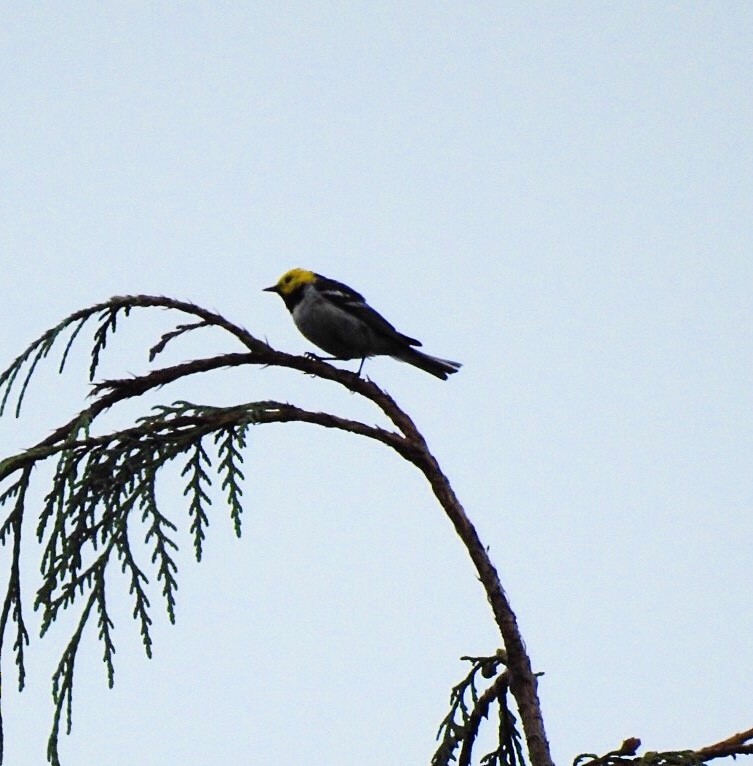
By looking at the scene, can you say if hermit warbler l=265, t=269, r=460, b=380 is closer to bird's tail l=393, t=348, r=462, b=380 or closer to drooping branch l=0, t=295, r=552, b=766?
bird's tail l=393, t=348, r=462, b=380

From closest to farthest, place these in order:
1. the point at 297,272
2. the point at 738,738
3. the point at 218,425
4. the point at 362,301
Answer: the point at 738,738, the point at 218,425, the point at 362,301, the point at 297,272

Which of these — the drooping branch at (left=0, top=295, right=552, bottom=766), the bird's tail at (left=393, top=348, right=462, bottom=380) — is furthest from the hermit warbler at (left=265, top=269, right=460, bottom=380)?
the drooping branch at (left=0, top=295, right=552, bottom=766)

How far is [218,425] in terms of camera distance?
378 centimetres

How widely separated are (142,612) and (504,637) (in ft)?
3.80

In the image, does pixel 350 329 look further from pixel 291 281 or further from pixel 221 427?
pixel 221 427

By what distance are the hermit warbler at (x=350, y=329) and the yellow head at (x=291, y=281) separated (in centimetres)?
34

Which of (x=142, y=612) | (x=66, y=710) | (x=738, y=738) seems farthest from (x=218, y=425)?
(x=738, y=738)

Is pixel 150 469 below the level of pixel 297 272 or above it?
below

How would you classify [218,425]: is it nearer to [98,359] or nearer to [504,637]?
[98,359]

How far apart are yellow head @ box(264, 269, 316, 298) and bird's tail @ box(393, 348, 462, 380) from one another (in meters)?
0.98

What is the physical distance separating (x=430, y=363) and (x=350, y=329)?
2.03ft

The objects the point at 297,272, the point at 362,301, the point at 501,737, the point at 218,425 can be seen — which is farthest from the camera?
the point at 297,272

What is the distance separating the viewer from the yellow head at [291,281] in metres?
8.88

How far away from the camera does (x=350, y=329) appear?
8.23 meters
